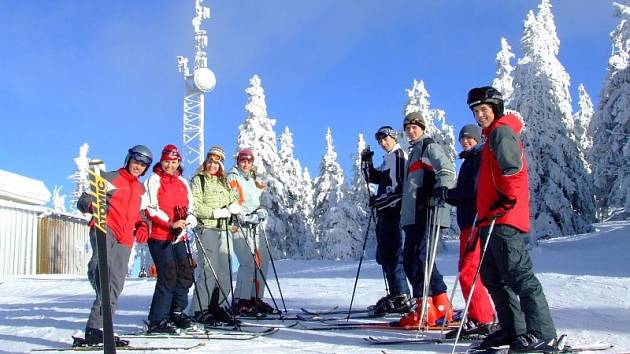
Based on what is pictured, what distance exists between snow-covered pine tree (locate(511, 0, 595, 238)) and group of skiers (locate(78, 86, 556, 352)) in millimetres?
25117

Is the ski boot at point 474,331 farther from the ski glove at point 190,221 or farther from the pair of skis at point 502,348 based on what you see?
the ski glove at point 190,221

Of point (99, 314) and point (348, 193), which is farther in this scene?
point (348, 193)

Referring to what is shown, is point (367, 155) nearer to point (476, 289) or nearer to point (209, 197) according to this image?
point (209, 197)

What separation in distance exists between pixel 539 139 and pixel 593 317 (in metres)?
26.2

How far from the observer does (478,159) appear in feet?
17.4

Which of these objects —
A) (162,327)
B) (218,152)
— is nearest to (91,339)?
(162,327)

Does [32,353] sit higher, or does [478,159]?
[478,159]

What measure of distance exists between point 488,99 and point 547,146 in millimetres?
28318

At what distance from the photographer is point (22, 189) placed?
72.1 feet

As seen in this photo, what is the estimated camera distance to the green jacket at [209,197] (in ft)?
22.7

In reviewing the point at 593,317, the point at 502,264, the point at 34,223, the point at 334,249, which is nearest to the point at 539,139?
the point at 334,249

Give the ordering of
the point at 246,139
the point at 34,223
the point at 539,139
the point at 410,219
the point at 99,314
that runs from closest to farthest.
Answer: the point at 99,314
the point at 410,219
the point at 34,223
the point at 539,139
the point at 246,139

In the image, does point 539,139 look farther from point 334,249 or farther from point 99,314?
point 99,314

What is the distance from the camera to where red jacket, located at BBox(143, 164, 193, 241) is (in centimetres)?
586
